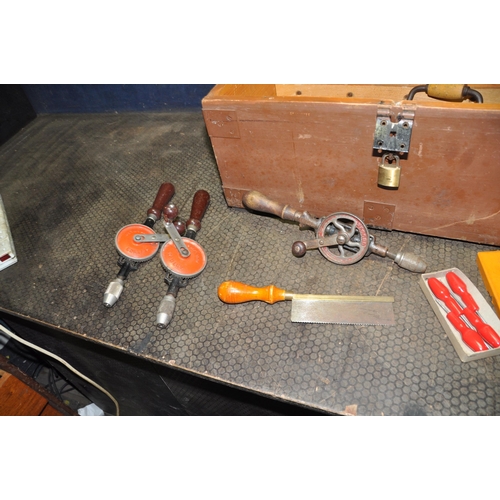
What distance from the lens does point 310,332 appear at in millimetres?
937

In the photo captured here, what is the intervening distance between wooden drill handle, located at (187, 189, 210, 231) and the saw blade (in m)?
0.41

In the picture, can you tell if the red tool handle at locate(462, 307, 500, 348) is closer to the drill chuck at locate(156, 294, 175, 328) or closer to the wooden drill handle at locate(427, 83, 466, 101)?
the wooden drill handle at locate(427, 83, 466, 101)

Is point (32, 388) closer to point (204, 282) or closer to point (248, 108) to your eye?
point (204, 282)

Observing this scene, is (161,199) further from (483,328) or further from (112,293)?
(483,328)

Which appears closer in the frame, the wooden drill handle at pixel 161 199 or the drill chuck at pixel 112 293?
the drill chuck at pixel 112 293

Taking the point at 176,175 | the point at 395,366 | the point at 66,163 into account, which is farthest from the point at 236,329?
the point at 66,163

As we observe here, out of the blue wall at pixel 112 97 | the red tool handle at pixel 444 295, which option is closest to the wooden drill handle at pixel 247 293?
the red tool handle at pixel 444 295

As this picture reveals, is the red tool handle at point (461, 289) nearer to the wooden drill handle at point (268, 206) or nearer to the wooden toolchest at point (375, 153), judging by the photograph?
the wooden toolchest at point (375, 153)

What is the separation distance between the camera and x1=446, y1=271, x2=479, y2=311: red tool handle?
0.88 m

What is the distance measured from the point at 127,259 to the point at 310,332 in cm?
56

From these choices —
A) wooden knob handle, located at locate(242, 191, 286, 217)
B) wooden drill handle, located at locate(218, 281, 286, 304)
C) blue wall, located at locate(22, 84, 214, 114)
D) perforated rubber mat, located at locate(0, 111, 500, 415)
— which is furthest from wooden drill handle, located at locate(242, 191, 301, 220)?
blue wall, located at locate(22, 84, 214, 114)

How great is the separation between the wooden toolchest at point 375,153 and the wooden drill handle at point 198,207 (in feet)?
0.39

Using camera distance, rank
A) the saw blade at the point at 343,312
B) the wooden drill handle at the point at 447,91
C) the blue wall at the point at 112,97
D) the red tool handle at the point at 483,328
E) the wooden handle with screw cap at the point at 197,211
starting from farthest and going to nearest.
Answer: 1. the blue wall at the point at 112,97
2. the wooden handle with screw cap at the point at 197,211
3. the wooden drill handle at the point at 447,91
4. the saw blade at the point at 343,312
5. the red tool handle at the point at 483,328

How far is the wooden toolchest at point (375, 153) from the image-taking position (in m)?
0.81
